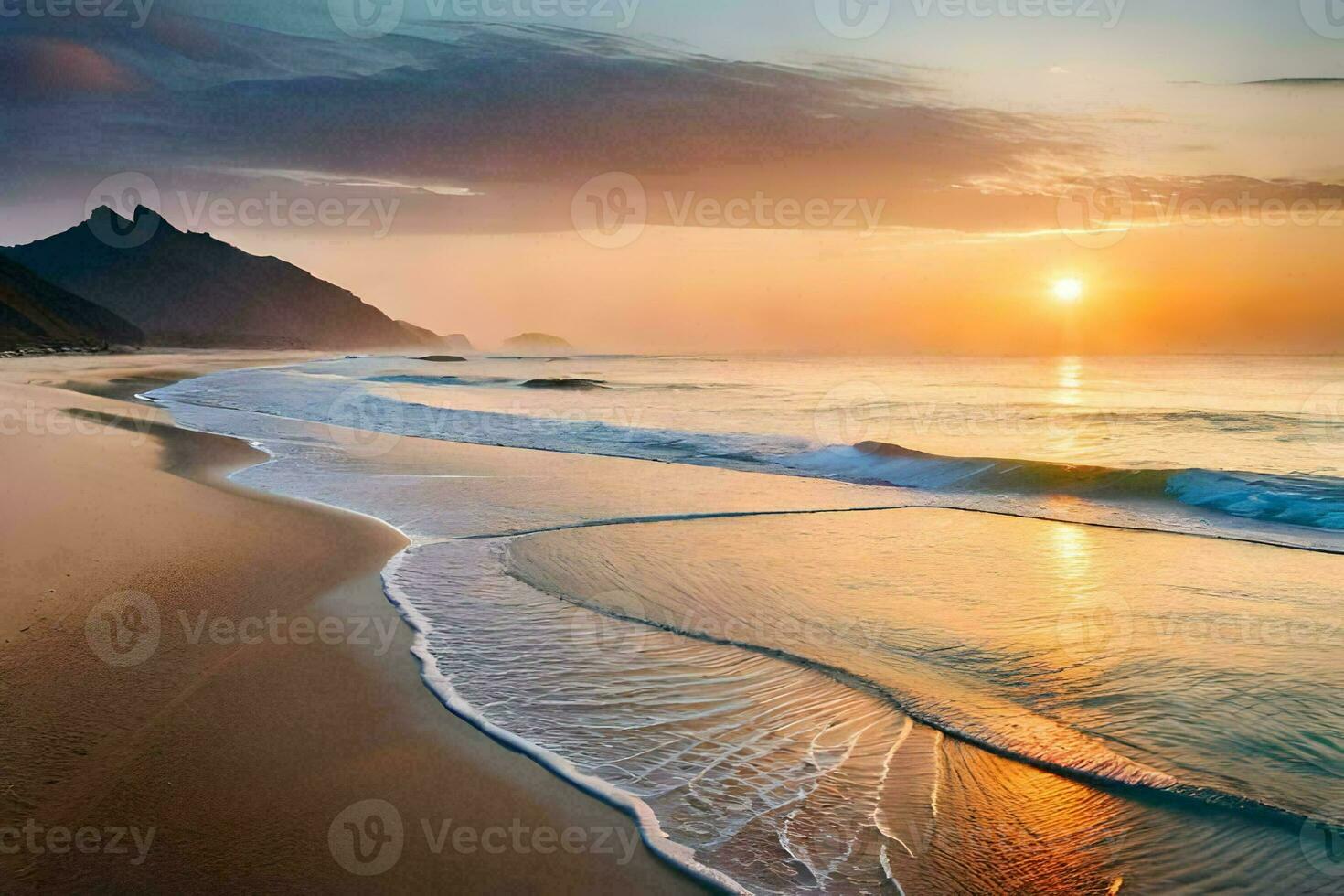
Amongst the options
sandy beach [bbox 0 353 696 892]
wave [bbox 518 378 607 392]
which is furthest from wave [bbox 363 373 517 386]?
sandy beach [bbox 0 353 696 892]

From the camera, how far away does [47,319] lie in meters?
103

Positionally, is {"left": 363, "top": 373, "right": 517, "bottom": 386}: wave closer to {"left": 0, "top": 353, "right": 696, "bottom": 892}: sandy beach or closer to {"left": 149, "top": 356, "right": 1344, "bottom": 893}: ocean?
{"left": 149, "top": 356, "right": 1344, "bottom": 893}: ocean

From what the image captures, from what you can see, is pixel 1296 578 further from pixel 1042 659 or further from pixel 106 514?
pixel 106 514

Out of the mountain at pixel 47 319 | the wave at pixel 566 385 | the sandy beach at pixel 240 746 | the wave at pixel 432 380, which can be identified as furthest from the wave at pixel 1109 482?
the mountain at pixel 47 319

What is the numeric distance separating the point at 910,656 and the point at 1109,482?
1079cm

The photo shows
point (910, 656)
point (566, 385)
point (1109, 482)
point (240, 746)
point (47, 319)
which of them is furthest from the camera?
point (47, 319)

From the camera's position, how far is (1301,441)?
67.3 ft

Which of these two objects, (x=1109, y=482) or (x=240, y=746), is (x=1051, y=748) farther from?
(x=1109, y=482)

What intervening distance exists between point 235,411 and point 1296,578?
87.5 feet

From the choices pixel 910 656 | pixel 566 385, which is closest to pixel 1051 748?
pixel 910 656

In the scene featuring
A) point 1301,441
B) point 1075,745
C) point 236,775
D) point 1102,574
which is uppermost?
point 1301,441

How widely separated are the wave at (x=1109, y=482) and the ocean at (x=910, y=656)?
8cm

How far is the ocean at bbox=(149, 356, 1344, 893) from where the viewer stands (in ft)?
11.5

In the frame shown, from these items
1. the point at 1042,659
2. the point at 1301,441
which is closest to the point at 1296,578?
the point at 1042,659
